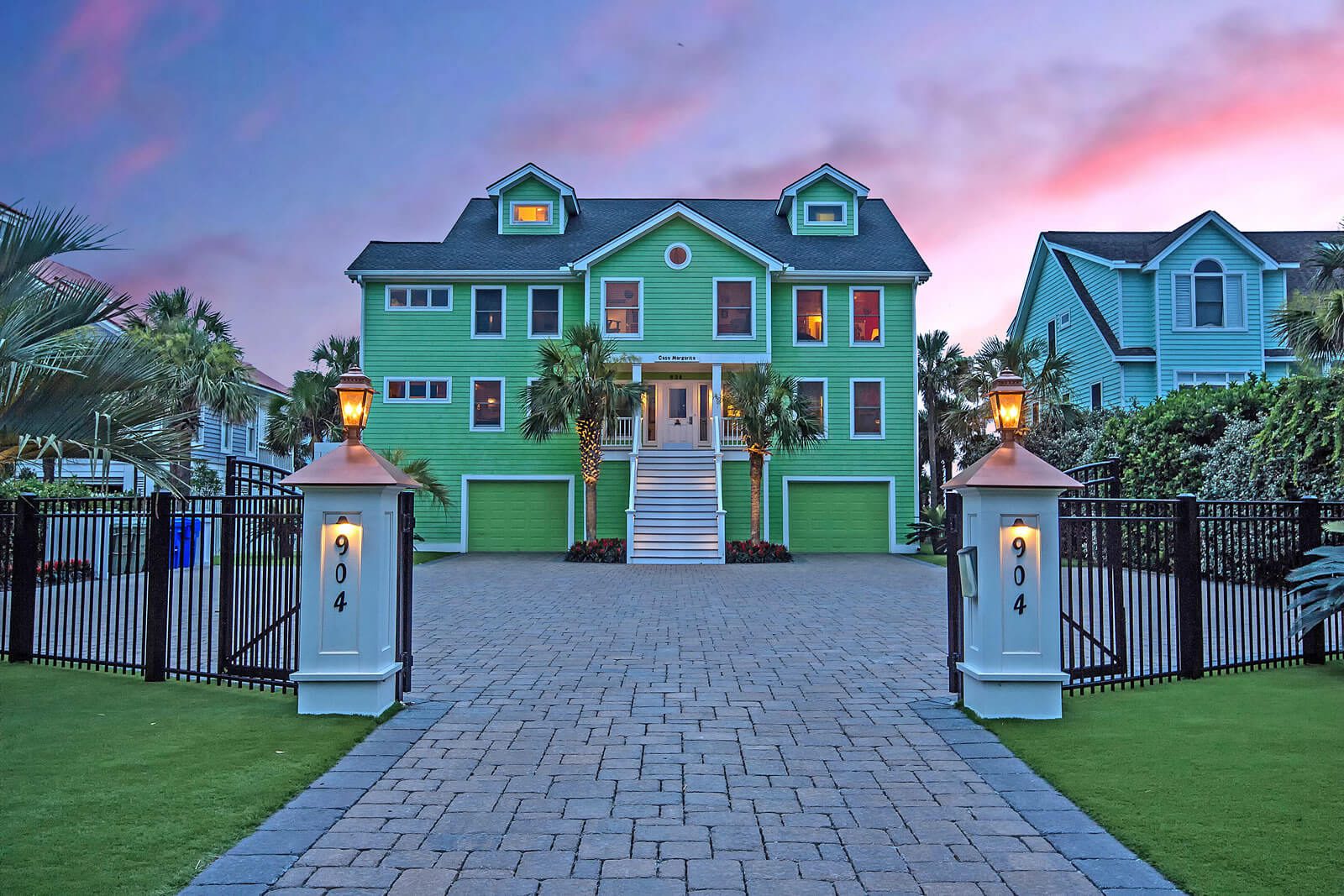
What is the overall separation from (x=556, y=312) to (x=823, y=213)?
8700 millimetres

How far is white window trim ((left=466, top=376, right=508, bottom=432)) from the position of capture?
82.9 feet

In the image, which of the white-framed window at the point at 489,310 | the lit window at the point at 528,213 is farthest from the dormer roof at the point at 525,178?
the white-framed window at the point at 489,310

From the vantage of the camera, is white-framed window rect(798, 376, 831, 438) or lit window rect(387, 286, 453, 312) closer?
white-framed window rect(798, 376, 831, 438)

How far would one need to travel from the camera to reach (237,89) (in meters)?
17.2

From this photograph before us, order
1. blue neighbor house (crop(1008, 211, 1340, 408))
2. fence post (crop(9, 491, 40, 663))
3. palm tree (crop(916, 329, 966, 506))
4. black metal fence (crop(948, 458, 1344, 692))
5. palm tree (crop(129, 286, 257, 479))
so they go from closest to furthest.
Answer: black metal fence (crop(948, 458, 1344, 692)), fence post (crop(9, 491, 40, 663)), palm tree (crop(129, 286, 257, 479)), blue neighbor house (crop(1008, 211, 1340, 408)), palm tree (crop(916, 329, 966, 506))

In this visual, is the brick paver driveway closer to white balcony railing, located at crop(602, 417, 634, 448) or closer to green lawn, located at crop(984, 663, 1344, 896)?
green lawn, located at crop(984, 663, 1344, 896)

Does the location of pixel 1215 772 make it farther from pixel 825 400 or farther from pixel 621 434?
pixel 621 434

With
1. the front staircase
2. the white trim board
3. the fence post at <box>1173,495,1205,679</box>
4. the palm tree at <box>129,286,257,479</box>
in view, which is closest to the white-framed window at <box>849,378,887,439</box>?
the front staircase

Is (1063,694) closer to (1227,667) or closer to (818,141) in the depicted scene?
(1227,667)

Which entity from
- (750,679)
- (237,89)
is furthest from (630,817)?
(237,89)

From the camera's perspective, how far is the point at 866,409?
25.5m

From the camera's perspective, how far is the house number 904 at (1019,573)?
6.35 metres

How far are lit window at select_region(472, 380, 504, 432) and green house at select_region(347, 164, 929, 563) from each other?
0.16ft

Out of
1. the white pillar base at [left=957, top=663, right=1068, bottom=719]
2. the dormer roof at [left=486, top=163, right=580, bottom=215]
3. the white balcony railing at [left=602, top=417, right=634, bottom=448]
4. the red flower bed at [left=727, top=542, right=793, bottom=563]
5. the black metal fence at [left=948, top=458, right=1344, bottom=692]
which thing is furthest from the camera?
the dormer roof at [left=486, top=163, right=580, bottom=215]
